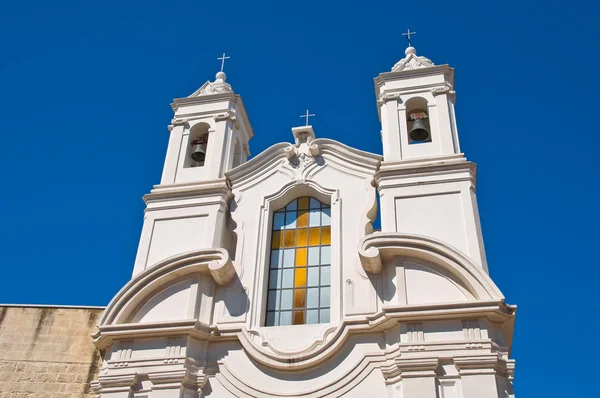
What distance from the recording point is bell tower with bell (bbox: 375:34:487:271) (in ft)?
46.9

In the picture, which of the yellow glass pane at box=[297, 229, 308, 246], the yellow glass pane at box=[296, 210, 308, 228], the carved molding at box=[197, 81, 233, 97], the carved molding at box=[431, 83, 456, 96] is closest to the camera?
the yellow glass pane at box=[297, 229, 308, 246]

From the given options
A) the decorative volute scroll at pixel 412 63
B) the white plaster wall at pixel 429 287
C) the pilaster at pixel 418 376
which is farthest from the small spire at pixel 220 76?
the pilaster at pixel 418 376

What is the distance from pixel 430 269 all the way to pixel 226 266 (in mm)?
4161

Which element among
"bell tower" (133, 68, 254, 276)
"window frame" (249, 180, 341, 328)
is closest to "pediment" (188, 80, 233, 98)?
"bell tower" (133, 68, 254, 276)

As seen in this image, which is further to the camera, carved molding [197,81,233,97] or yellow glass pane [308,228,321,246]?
carved molding [197,81,233,97]

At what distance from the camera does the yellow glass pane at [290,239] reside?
51.0 ft

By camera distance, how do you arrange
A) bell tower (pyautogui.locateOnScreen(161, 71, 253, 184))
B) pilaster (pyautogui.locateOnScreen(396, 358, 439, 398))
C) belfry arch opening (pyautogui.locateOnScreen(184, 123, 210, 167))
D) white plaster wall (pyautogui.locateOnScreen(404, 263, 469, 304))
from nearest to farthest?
pilaster (pyautogui.locateOnScreen(396, 358, 439, 398))
white plaster wall (pyautogui.locateOnScreen(404, 263, 469, 304))
bell tower (pyautogui.locateOnScreen(161, 71, 253, 184))
belfry arch opening (pyautogui.locateOnScreen(184, 123, 210, 167))

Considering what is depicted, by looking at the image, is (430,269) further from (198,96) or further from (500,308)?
(198,96)

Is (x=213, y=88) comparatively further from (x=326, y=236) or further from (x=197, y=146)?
(x=326, y=236)

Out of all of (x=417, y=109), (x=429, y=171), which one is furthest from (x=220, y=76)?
(x=429, y=171)

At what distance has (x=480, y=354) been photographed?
475 inches

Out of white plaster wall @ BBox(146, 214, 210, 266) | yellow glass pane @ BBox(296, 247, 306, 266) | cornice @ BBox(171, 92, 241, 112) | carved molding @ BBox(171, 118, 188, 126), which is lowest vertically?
yellow glass pane @ BBox(296, 247, 306, 266)

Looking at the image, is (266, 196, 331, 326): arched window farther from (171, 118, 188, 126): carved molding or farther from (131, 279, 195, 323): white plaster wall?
(171, 118, 188, 126): carved molding

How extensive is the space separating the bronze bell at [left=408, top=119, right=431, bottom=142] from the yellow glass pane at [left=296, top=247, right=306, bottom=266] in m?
3.99
